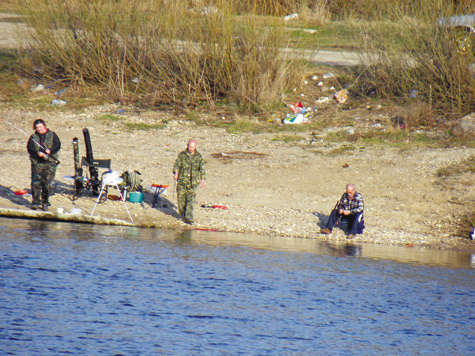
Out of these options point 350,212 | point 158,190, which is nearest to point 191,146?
point 158,190

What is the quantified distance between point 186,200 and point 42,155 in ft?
9.63

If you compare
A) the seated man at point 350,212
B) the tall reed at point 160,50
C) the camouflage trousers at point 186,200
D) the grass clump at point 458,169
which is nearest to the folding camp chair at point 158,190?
the camouflage trousers at point 186,200

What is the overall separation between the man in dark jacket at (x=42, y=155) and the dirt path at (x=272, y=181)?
1.08 meters

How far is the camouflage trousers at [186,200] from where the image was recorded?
1300 centimetres

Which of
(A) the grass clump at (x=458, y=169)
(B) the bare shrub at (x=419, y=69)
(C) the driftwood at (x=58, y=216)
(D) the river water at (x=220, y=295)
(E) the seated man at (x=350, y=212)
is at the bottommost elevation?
(D) the river water at (x=220, y=295)

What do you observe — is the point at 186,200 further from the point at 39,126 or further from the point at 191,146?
the point at 39,126

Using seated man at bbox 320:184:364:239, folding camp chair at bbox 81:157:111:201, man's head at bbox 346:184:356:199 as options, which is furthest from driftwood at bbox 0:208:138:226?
man's head at bbox 346:184:356:199

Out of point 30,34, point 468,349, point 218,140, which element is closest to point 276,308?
point 468,349

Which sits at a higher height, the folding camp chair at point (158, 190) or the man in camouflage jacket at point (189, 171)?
the man in camouflage jacket at point (189, 171)

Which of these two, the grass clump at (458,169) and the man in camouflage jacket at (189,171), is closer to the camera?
the man in camouflage jacket at (189,171)

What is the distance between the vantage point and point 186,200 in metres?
13.1

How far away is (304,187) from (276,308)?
6151mm

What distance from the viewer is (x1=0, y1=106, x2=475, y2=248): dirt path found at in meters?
13.6

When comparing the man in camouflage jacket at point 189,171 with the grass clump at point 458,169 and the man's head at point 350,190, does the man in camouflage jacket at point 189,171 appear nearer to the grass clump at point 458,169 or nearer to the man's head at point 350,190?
the man's head at point 350,190
